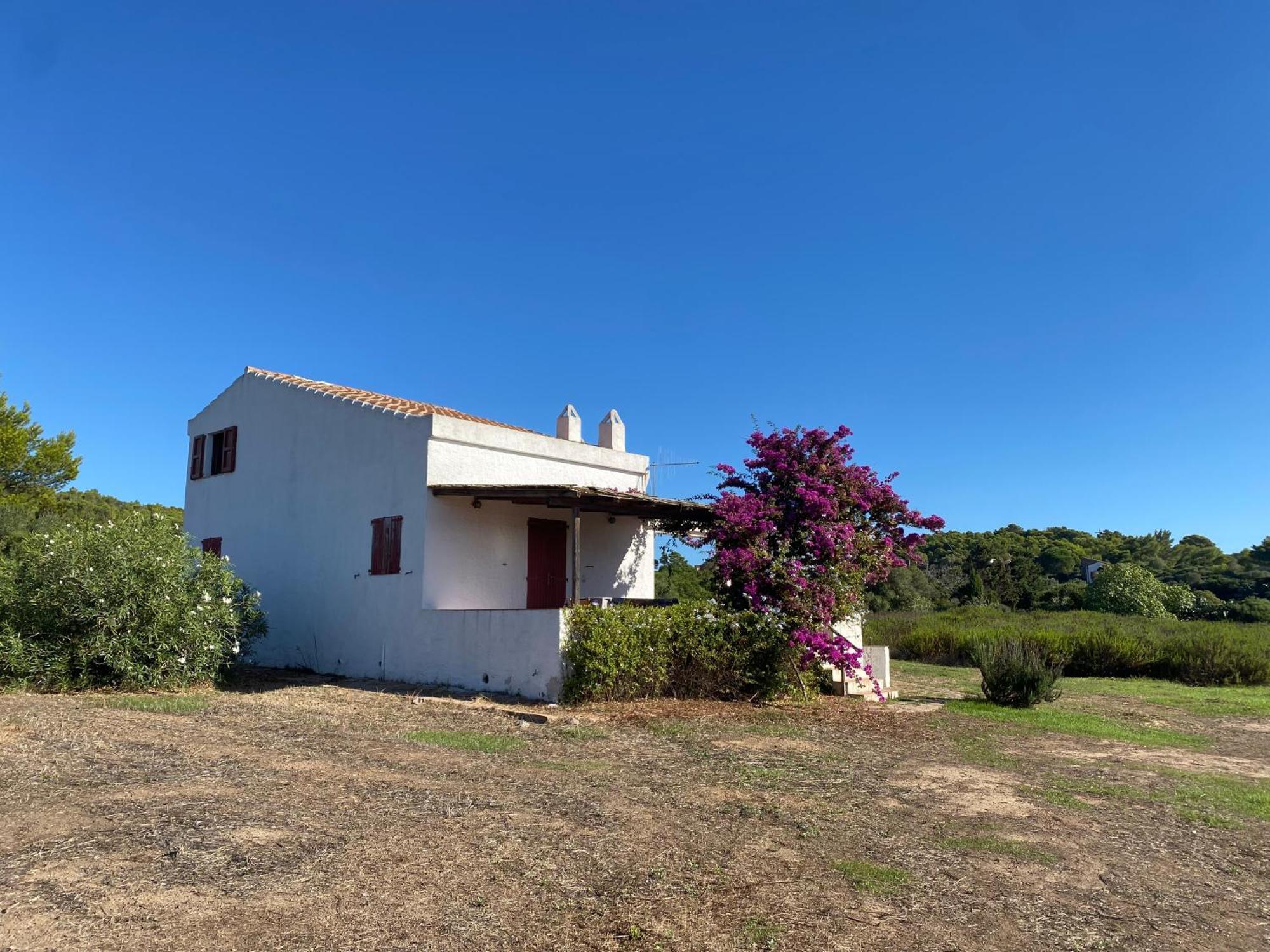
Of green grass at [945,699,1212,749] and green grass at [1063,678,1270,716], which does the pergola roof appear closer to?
green grass at [945,699,1212,749]

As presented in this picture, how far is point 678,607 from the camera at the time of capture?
11.6m

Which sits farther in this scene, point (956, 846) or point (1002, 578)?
point (1002, 578)

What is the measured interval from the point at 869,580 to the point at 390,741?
7.41 metres

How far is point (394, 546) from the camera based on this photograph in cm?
1350

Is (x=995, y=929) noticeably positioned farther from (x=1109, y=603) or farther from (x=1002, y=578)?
(x=1002, y=578)

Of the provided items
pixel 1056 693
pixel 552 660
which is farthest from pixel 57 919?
pixel 1056 693

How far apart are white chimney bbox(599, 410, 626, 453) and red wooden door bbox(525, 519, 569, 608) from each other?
2.25 metres

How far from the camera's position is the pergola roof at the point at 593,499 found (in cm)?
1141

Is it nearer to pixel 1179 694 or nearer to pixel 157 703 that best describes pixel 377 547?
pixel 157 703

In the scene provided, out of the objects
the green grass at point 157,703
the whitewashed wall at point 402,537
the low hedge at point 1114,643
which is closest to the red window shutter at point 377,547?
the whitewashed wall at point 402,537

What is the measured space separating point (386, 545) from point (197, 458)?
7.51 metres

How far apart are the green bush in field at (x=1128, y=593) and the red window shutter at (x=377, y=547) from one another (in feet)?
85.3

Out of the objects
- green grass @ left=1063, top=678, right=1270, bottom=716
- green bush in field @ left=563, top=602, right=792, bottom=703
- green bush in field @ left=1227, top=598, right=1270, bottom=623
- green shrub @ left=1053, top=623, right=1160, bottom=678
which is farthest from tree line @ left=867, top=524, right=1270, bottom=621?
green bush in field @ left=563, top=602, right=792, bottom=703

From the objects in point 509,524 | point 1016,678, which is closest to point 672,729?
point 509,524
